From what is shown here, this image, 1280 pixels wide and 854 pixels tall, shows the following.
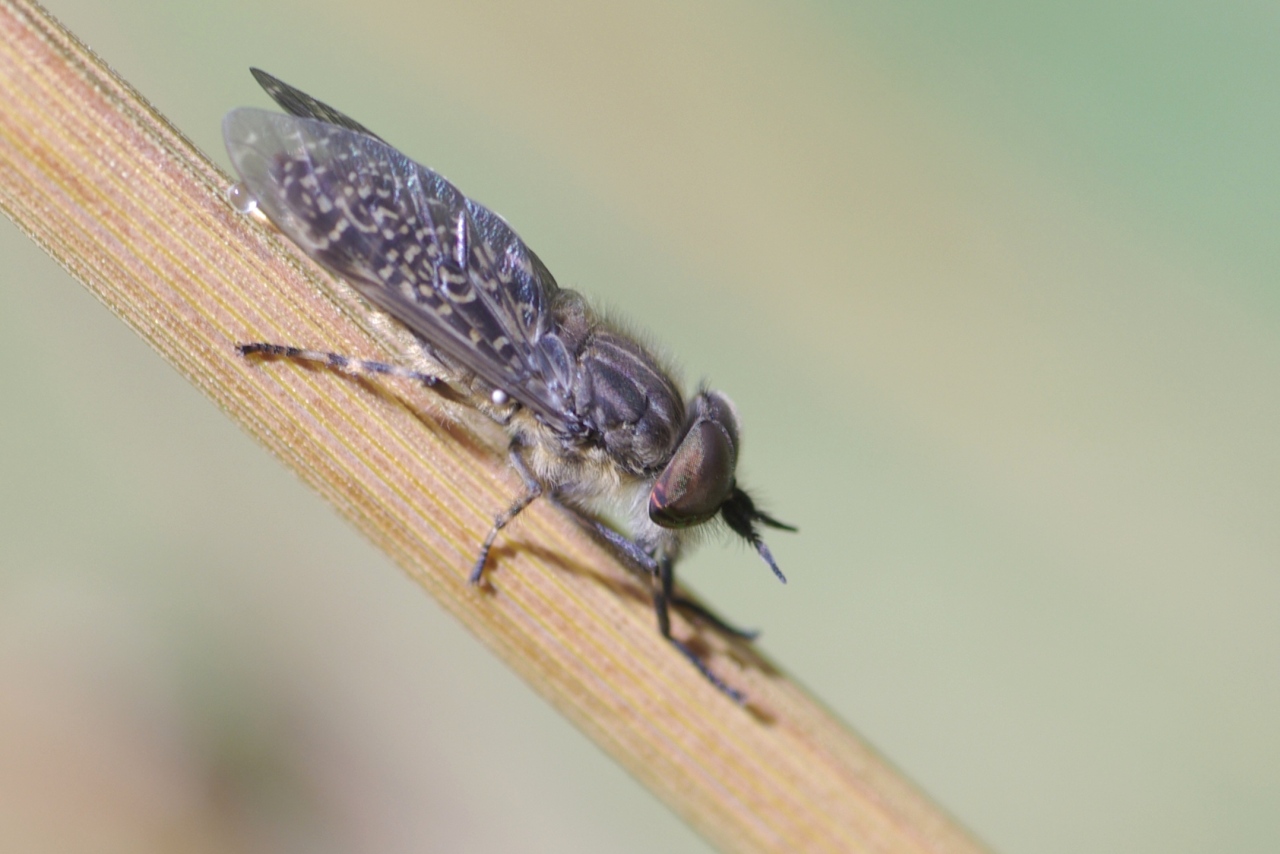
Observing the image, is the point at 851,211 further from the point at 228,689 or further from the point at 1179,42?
the point at 228,689

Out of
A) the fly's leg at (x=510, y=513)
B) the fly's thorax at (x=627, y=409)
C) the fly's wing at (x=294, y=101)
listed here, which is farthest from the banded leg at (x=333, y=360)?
the fly's wing at (x=294, y=101)

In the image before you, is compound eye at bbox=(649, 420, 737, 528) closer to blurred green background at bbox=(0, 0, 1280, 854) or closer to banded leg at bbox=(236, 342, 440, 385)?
banded leg at bbox=(236, 342, 440, 385)

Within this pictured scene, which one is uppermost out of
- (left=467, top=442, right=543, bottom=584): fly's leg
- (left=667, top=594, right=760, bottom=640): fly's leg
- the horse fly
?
the horse fly

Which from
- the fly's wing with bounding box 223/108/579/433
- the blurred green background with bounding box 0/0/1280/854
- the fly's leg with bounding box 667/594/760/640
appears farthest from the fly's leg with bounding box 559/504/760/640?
the blurred green background with bounding box 0/0/1280/854

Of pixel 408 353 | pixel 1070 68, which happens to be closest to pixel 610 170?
pixel 1070 68

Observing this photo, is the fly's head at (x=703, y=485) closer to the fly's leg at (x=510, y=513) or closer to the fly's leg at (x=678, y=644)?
the fly's leg at (x=678, y=644)

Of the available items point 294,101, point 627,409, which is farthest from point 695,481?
point 294,101
